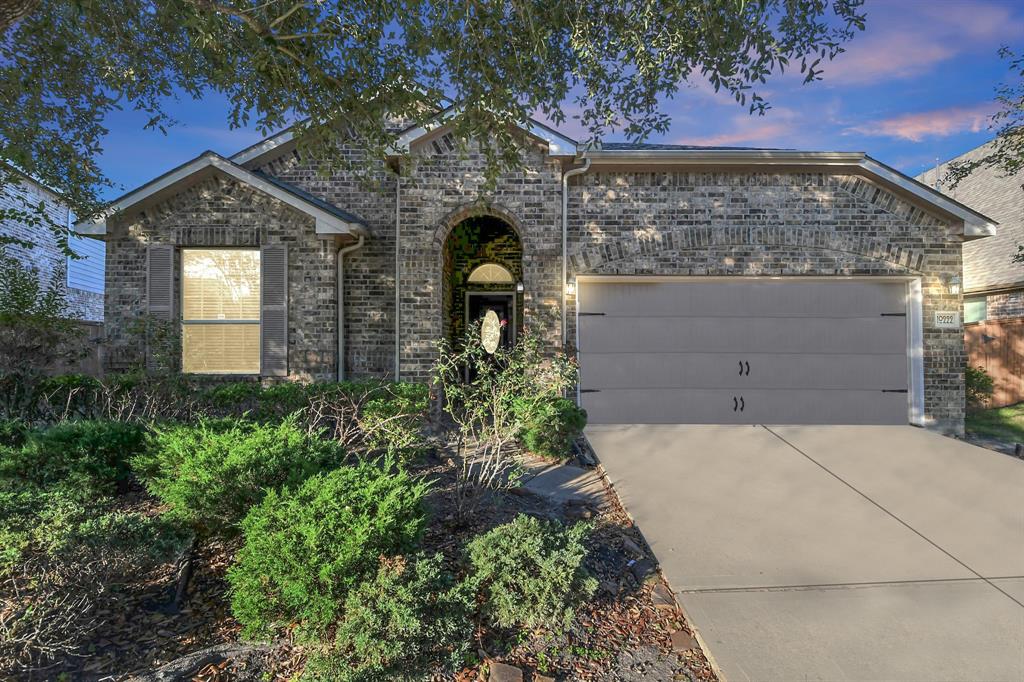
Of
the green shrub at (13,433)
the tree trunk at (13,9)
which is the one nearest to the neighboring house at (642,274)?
the tree trunk at (13,9)

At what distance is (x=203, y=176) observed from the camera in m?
8.66

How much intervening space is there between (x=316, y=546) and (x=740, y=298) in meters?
8.11

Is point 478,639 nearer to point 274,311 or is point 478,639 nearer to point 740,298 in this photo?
point 274,311

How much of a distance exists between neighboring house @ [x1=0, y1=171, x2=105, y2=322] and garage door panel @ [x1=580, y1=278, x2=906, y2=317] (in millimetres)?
12710

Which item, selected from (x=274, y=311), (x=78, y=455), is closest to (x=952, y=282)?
(x=274, y=311)

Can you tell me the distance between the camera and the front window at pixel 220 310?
28.8 ft

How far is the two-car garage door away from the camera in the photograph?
9000mm

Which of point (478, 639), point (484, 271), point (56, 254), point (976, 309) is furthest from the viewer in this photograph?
point (56, 254)

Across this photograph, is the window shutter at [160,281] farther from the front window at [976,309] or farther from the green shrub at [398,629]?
the front window at [976,309]

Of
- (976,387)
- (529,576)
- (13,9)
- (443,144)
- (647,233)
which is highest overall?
(443,144)

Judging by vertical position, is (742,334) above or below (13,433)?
above

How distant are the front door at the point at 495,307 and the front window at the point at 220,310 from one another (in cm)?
414

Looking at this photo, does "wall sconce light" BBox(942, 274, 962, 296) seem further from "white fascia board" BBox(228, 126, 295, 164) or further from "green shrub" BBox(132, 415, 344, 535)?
"white fascia board" BBox(228, 126, 295, 164)

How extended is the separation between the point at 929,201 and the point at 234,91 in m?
10.3
